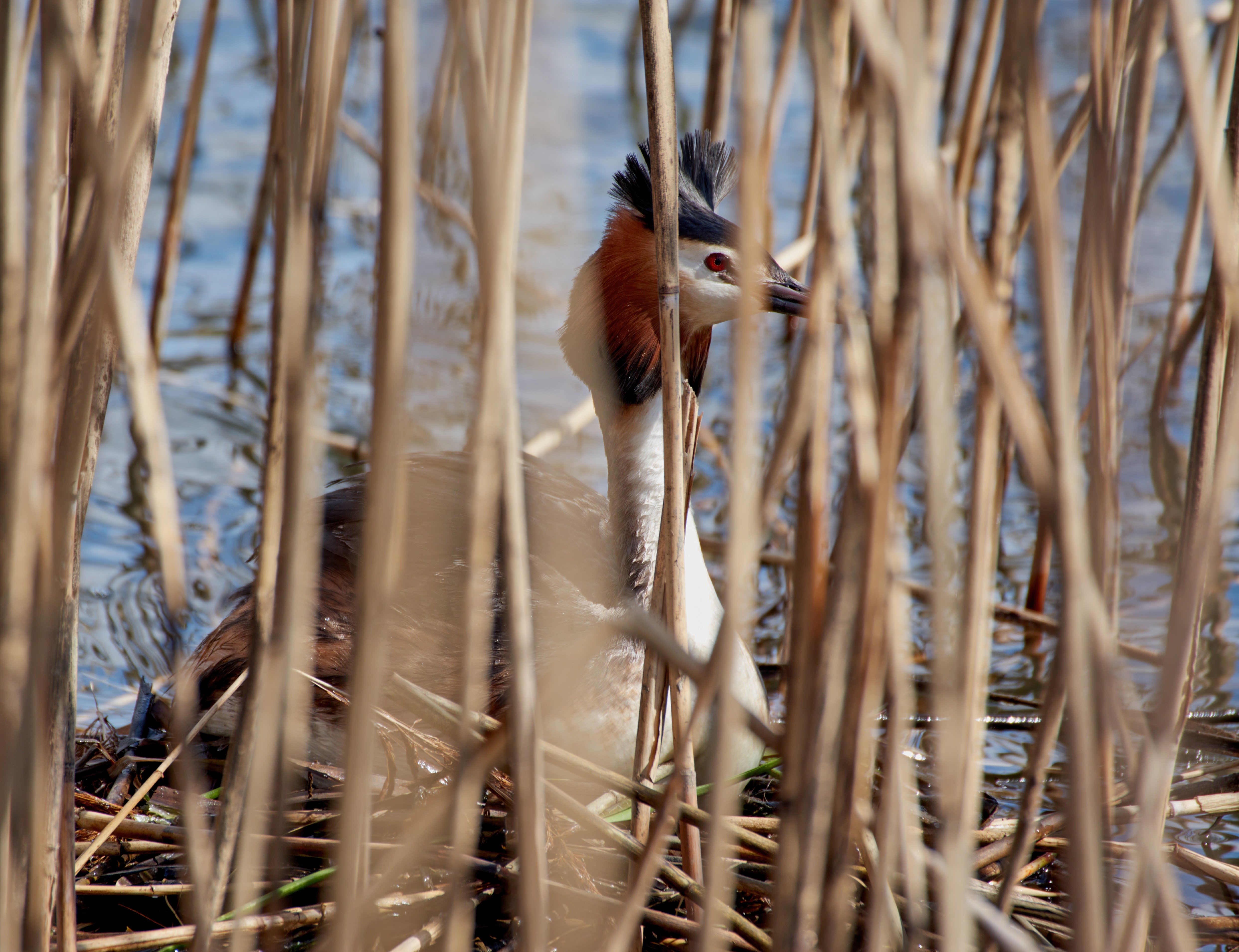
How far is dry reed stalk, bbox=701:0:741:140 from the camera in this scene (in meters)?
3.92

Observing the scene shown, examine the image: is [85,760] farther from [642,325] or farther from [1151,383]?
[1151,383]

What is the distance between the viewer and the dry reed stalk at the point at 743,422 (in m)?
1.38

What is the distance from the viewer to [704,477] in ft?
17.3

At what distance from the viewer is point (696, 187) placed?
11.4 feet

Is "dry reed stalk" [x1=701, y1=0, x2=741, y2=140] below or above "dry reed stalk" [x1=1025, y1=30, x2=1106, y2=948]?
below

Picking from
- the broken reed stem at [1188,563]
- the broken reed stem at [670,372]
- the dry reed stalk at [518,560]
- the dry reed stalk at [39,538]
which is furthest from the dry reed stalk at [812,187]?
the dry reed stalk at [39,538]

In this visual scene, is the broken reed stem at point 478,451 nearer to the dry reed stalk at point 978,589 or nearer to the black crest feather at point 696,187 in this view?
the dry reed stalk at point 978,589

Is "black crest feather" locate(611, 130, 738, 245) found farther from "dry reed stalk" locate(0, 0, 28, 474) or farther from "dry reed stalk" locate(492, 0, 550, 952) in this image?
"dry reed stalk" locate(0, 0, 28, 474)

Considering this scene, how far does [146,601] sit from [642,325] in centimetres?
214

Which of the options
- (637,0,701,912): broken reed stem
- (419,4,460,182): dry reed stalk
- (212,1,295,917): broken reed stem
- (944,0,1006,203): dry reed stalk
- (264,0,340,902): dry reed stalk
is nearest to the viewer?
(264,0,340,902): dry reed stalk

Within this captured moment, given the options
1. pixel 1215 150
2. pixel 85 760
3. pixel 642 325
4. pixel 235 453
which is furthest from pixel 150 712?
pixel 1215 150

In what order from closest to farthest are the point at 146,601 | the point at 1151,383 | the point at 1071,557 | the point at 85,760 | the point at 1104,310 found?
the point at 1071,557 < the point at 1104,310 < the point at 85,760 < the point at 146,601 < the point at 1151,383

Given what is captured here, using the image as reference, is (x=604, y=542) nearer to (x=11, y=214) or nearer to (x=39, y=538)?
(x=39, y=538)

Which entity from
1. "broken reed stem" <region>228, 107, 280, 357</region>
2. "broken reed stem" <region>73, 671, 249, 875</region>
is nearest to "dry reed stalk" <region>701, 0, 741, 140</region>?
"broken reed stem" <region>228, 107, 280, 357</region>
